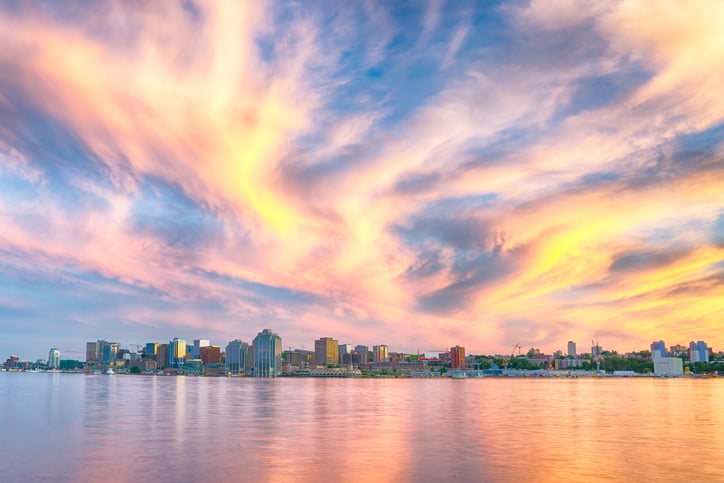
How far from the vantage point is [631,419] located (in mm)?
92750

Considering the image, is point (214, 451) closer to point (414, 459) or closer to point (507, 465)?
point (414, 459)

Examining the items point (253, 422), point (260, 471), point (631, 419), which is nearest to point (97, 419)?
point (253, 422)

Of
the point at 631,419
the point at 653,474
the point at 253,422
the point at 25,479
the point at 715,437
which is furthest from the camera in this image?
the point at 631,419

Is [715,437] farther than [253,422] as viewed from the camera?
No

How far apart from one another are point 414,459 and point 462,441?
44.6 feet

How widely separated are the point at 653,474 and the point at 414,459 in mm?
18691

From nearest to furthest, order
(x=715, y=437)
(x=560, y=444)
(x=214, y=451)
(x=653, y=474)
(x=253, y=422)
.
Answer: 1. (x=653, y=474)
2. (x=214, y=451)
3. (x=560, y=444)
4. (x=715, y=437)
5. (x=253, y=422)

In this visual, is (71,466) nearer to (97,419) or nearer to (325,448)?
(325,448)

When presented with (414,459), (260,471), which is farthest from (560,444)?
(260,471)

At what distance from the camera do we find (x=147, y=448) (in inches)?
2245

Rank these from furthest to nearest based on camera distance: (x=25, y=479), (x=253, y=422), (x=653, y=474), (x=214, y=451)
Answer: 1. (x=253, y=422)
2. (x=214, y=451)
3. (x=653, y=474)
4. (x=25, y=479)

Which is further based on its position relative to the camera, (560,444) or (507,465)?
(560,444)

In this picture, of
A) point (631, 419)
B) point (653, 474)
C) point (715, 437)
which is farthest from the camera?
point (631, 419)

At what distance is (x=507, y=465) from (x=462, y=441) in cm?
1390
